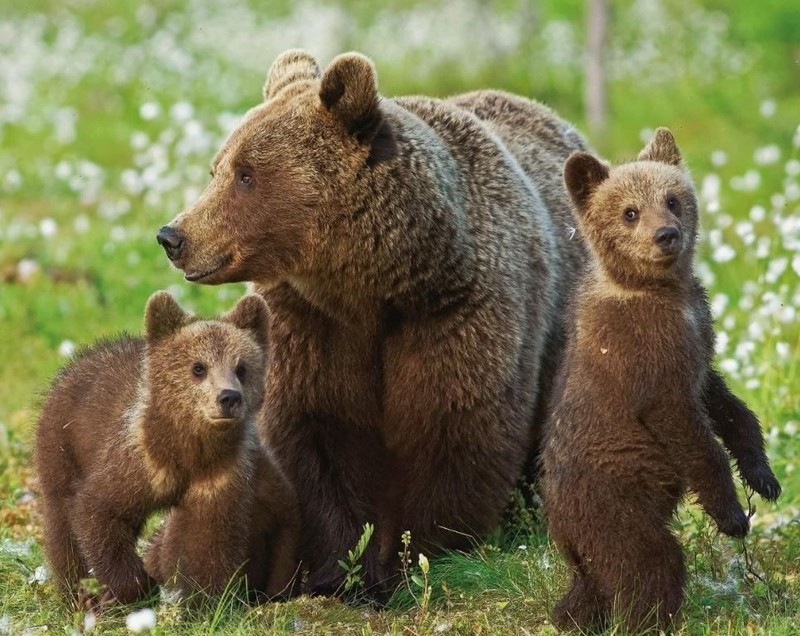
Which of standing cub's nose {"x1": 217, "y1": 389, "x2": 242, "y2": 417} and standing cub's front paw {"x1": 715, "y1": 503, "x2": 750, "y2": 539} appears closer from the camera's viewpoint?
standing cub's front paw {"x1": 715, "y1": 503, "x2": 750, "y2": 539}

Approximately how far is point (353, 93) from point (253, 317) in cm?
98

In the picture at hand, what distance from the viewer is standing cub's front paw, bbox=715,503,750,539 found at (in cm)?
512

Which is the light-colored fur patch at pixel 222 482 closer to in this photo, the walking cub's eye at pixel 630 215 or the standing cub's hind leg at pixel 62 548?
the standing cub's hind leg at pixel 62 548

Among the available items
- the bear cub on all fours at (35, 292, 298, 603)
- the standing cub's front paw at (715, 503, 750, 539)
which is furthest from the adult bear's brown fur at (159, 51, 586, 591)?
the standing cub's front paw at (715, 503, 750, 539)

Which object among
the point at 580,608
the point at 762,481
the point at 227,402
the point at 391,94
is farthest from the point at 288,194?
the point at 391,94

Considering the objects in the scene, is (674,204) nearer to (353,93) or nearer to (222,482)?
(353,93)

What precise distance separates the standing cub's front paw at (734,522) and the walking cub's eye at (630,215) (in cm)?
105

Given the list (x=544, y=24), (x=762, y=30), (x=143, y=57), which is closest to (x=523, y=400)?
(x=762, y=30)

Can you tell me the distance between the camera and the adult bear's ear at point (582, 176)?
5.34 metres

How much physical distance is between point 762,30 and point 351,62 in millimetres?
12665

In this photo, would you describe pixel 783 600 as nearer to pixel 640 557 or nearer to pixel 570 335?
pixel 640 557

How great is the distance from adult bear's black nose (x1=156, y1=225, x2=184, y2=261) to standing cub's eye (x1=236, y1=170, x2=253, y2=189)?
0.34 m

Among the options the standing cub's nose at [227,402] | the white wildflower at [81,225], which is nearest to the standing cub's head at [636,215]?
the standing cub's nose at [227,402]

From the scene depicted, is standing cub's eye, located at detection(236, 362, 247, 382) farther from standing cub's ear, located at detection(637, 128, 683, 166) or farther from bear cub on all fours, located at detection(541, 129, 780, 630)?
standing cub's ear, located at detection(637, 128, 683, 166)
